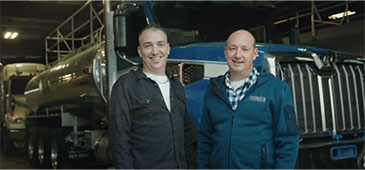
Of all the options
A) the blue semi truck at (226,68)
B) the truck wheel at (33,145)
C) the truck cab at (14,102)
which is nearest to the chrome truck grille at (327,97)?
the blue semi truck at (226,68)

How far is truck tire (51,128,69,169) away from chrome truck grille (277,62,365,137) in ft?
17.7

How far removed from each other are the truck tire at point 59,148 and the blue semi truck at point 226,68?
4.69 ft

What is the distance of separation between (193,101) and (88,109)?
11.2 ft

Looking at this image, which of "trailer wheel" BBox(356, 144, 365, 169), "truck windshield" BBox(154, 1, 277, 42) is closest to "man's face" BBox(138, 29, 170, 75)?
"truck windshield" BBox(154, 1, 277, 42)

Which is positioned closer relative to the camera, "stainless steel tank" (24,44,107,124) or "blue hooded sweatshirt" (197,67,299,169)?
"blue hooded sweatshirt" (197,67,299,169)

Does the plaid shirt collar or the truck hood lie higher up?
the truck hood

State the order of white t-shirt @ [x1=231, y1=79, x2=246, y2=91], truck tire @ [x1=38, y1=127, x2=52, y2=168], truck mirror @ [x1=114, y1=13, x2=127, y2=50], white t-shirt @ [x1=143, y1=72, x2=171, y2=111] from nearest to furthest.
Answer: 1. white t-shirt @ [x1=231, y1=79, x2=246, y2=91]
2. white t-shirt @ [x1=143, y1=72, x2=171, y2=111]
3. truck mirror @ [x1=114, y1=13, x2=127, y2=50]
4. truck tire @ [x1=38, y1=127, x2=52, y2=168]

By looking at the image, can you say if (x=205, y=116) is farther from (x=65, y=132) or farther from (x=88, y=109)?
(x=65, y=132)

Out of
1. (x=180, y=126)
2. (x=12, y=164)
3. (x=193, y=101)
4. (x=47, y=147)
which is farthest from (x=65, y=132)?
(x=180, y=126)

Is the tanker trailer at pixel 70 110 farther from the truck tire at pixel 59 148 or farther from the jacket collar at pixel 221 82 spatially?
the jacket collar at pixel 221 82

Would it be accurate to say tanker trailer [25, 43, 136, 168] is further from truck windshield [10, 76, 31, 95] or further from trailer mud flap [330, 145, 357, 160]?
truck windshield [10, 76, 31, 95]

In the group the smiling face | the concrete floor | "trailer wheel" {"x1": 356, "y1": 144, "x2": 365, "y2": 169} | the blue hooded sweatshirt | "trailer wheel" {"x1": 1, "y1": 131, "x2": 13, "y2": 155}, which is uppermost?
the smiling face

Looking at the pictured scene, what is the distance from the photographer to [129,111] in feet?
8.79

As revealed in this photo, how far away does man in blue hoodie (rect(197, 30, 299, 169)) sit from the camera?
2473 millimetres
